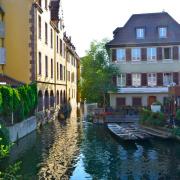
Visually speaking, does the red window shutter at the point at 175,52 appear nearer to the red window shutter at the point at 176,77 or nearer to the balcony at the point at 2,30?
the red window shutter at the point at 176,77

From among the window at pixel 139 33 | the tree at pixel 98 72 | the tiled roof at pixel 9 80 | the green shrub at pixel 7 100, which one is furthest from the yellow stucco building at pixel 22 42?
the window at pixel 139 33

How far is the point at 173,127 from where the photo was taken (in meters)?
28.8

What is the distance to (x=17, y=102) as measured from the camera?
27.5 m

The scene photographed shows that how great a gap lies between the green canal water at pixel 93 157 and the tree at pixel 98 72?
50.4ft

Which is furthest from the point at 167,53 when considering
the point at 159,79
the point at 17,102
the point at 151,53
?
the point at 17,102

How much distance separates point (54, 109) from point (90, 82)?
593cm

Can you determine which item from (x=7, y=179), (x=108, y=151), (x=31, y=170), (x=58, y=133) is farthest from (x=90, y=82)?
(x=7, y=179)

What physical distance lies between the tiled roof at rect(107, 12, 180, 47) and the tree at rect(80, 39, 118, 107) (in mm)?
3365

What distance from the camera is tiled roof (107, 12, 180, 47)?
4712cm

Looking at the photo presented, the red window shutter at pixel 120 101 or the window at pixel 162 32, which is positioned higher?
the window at pixel 162 32

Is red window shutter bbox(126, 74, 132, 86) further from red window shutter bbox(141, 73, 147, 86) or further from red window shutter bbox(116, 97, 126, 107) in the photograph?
red window shutter bbox(116, 97, 126, 107)

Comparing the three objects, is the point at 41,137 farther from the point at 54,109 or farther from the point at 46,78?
the point at 54,109

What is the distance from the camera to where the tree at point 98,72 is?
151ft

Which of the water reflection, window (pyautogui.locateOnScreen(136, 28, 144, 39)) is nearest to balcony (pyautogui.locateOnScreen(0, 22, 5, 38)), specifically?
the water reflection
